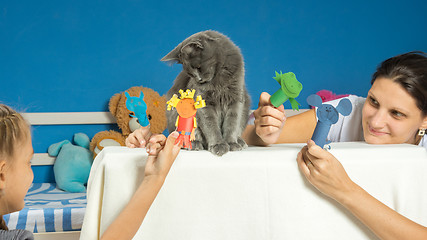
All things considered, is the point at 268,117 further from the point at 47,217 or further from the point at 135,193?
the point at 47,217

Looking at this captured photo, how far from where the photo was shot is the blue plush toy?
78.3 inches

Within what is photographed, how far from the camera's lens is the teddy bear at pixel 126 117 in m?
2.06

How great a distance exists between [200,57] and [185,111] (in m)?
0.18

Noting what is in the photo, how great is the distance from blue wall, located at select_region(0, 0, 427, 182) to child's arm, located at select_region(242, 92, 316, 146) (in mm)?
921

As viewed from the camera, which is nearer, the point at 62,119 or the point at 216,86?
the point at 216,86

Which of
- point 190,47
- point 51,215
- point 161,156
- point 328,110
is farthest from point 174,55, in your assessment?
point 51,215

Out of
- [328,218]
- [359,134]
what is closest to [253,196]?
[328,218]

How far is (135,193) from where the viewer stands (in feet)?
2.64

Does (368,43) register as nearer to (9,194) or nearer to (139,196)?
(139,196)

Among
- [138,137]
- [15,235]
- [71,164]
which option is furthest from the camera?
[71,164]

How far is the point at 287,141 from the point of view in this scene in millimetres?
1414

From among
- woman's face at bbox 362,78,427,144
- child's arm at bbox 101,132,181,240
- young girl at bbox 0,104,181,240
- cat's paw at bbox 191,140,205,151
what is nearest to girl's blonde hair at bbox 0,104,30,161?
young girl at bbox 0,104,181,240

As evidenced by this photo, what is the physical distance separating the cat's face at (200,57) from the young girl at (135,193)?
0.66 ft

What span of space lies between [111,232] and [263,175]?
1.20 ft
